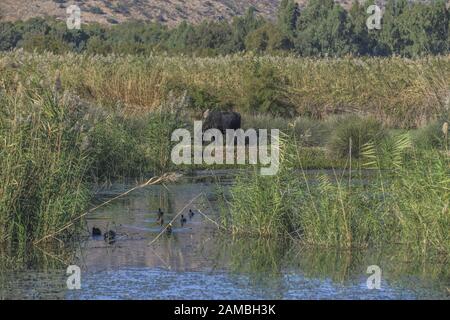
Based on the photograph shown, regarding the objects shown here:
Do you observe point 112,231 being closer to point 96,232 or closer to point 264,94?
point 96,232

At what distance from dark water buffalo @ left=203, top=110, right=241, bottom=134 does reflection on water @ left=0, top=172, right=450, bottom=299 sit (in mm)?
10739

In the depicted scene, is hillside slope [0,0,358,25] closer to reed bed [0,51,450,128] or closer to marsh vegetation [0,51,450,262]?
reed bed [0,51,450,128]

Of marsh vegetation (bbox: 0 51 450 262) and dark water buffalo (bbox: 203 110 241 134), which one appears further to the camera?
dark water buffalo (bbox: 203 110 241 134)

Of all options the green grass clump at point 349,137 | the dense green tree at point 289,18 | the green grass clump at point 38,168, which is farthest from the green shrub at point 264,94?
the dense green tree at point 289,18

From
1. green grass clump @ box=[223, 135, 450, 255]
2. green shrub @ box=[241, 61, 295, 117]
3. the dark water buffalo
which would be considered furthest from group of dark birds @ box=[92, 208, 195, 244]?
green shrub @ box=[241, 61, 295, 117]

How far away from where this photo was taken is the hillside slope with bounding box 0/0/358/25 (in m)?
77.6

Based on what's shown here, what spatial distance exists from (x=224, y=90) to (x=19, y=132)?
1752 cm

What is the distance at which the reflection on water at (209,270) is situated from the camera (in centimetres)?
981

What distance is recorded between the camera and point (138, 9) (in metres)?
83.6

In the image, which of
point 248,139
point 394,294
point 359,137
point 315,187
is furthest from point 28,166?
point 248,139

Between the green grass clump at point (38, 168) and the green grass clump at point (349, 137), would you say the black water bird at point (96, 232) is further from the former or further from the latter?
the green grass clump at point (349, 137)

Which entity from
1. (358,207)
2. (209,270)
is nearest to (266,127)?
(358,207)

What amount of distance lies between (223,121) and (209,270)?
44.1 feet
